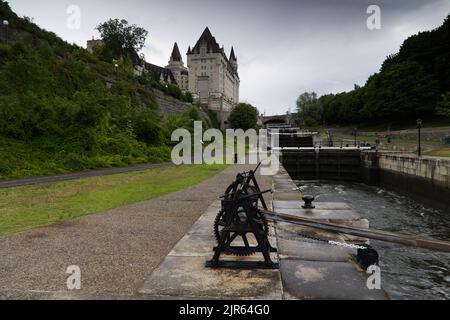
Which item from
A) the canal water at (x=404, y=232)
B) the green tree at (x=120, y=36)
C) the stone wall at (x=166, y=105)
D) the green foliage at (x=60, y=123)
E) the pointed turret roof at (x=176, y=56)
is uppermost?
the pointed turret roof at (x=176, y=56)

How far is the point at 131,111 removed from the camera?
114ft

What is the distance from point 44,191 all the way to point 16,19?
33473mm

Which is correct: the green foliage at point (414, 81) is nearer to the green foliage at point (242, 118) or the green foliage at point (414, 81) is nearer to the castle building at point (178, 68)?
the green foliage at point (242, 118)

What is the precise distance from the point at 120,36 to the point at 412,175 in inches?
2913

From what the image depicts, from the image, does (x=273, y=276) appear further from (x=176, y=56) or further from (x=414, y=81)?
(x=176, y=56)

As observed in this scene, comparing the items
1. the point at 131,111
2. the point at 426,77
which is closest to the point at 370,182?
the point at 131,111

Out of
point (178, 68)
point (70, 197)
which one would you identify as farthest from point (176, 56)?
point (70, 197)

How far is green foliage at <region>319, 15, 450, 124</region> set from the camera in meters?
65.7

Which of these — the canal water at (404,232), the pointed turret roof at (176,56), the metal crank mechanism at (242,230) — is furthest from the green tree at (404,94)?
the pointed turret roof at (176,56)

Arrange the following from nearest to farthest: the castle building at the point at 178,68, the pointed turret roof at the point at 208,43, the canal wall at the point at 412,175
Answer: the canal wall at the point at 412,175, the pointed turret roof at the point at 208,43, the castle building at the point at 178,68

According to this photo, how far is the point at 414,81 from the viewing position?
67.3 meters

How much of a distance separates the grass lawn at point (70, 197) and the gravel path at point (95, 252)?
0.82m

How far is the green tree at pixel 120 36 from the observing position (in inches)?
3233

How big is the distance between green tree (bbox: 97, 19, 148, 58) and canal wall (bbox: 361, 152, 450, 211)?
217 feet
